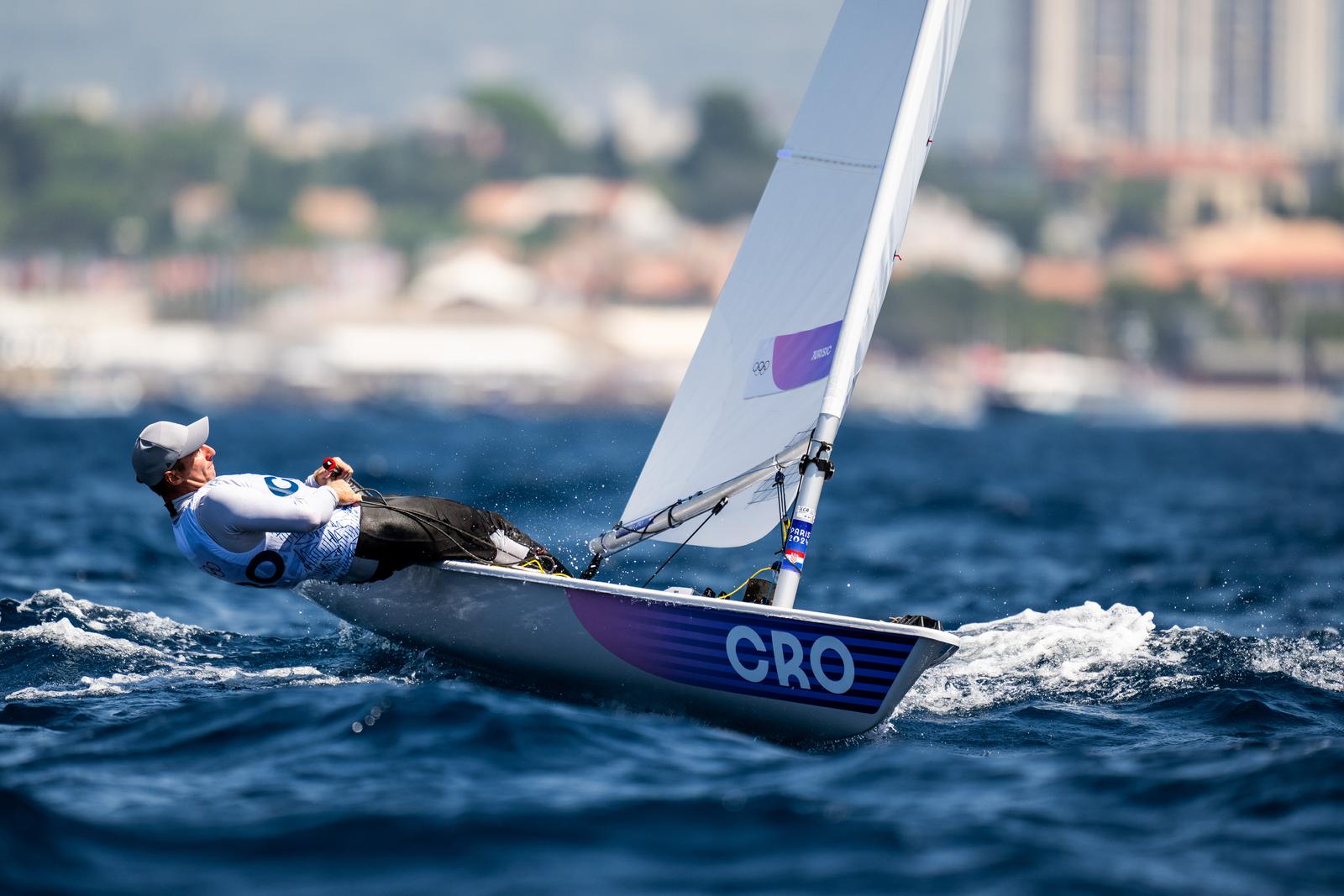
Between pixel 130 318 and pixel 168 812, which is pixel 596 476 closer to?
pixel 168 812

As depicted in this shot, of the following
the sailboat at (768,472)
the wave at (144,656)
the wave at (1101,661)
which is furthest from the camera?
the wave at (1101,661)

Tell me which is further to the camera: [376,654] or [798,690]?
[376,654]

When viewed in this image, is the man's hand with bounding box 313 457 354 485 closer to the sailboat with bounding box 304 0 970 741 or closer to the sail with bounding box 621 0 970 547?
the sailboat with bounding box 304 0 970 741

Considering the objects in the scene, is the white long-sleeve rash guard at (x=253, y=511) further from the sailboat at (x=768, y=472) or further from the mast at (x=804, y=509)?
the mast at (x=804, y=509)

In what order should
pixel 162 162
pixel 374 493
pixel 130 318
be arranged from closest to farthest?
pixel 374 493 → pixel 130 318 → pixel 162 162

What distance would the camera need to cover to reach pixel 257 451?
1201 inches

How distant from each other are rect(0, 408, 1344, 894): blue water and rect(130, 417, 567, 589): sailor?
0.51 metres

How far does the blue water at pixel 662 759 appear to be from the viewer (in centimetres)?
496

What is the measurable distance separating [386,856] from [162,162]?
455 ft

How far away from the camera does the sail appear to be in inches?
302

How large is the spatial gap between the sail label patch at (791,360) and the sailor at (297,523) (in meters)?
1.32

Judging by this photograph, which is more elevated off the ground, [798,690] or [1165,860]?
[798,690]

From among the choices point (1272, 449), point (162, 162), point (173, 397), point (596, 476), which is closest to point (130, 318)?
point (173, 397)

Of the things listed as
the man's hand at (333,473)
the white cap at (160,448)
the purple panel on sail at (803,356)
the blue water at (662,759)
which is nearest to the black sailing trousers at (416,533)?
the man's hand at (333,473)
